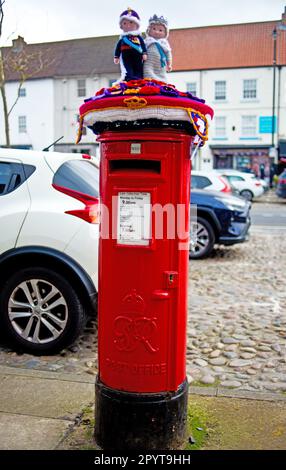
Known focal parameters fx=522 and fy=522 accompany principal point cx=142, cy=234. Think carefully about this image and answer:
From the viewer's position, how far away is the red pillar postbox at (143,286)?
9.25 ft

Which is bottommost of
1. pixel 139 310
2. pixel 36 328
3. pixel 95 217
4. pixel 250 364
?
pixel 250 364

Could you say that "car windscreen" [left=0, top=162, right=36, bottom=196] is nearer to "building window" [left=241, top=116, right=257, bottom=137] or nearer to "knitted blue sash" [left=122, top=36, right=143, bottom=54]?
"knitted blue sash" [left=122, top=36, right=143, bottom=54]

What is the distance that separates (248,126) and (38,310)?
3571 cm

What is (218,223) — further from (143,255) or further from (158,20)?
(143,255)

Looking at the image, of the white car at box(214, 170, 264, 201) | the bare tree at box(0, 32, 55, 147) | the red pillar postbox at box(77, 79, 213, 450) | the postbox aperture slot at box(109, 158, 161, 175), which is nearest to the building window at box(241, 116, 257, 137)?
the white car at box(214, 170, 264, 201)

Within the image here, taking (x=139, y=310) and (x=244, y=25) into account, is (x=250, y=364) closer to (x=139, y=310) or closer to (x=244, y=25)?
(x=139, y=310)

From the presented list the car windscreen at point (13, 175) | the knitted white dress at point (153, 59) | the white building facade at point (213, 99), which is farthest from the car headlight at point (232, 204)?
the white building facade at point (213, 99)

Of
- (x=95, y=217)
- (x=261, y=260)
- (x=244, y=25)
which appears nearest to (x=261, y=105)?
(x=244, y=25)

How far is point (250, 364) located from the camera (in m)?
4.45

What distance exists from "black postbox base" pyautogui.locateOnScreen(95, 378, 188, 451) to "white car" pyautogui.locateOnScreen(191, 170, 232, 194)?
A: 8.32 metres

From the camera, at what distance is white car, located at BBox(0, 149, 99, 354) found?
442 centimetres

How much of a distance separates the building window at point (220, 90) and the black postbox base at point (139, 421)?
37.8 metres

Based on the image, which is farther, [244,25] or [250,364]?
[244,25]
